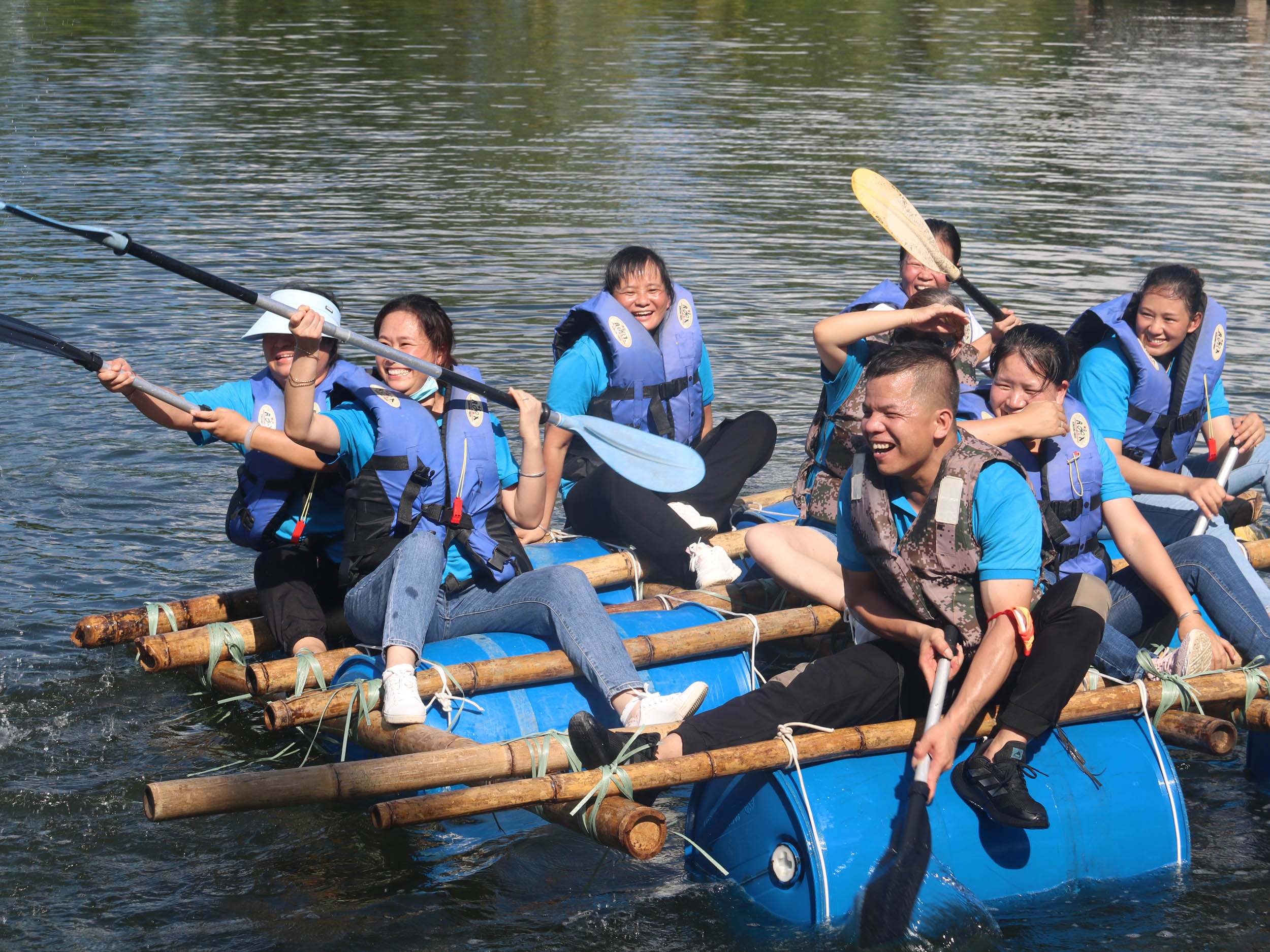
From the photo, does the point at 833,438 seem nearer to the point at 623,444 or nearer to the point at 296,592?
the point at 623,444

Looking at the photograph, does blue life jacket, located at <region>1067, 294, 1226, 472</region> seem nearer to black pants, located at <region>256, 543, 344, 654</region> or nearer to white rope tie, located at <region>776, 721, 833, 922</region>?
white rope tie, located at <region>776, 721, 833, 922</region>

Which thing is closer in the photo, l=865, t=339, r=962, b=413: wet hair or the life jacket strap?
l=865, t=339, r=962, b=413: wet hair

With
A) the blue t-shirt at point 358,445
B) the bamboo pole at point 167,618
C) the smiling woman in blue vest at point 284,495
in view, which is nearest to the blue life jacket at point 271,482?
the smiling woman in blue vest at point 284,495

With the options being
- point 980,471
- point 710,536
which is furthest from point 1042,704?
point 710,536

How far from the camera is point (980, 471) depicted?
3904mm

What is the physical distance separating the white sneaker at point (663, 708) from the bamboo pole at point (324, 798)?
0.67m

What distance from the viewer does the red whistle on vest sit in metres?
3.83

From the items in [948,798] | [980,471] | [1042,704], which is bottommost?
[948,798]

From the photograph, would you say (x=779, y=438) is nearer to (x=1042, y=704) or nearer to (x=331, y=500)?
(x=331, y=500)

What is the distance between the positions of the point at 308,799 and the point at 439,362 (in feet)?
6.42

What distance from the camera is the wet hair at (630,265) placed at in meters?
6.16

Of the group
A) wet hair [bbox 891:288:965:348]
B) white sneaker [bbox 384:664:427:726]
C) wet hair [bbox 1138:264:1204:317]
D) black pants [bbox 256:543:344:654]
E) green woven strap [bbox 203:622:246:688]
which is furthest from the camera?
wet hair [bbox 1138:264:1204:317]

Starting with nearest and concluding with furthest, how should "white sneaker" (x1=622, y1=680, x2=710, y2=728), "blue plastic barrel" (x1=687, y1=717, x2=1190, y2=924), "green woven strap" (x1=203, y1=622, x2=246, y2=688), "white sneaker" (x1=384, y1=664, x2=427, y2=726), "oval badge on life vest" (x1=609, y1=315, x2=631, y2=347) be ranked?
"blue plastic barrel" (x1=687, y1=717, x2=1190, y2=924)
"white sneaker" (x1=384, y1=664, x2=427, y2=726)
"white sneaker" (x1=622, y1=680, x2=710, y2=728)
"green woven strap" (x1=203, y1=622, x2=246, y2=688)
"oval badge on life vest" (x1=609, y1=315, x2=631, y2=347)

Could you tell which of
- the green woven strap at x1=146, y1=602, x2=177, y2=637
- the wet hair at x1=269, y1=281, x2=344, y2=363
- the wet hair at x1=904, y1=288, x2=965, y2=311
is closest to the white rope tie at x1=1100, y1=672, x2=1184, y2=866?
the wet hair at x1=904, y1=288, x2=965, y2=311
